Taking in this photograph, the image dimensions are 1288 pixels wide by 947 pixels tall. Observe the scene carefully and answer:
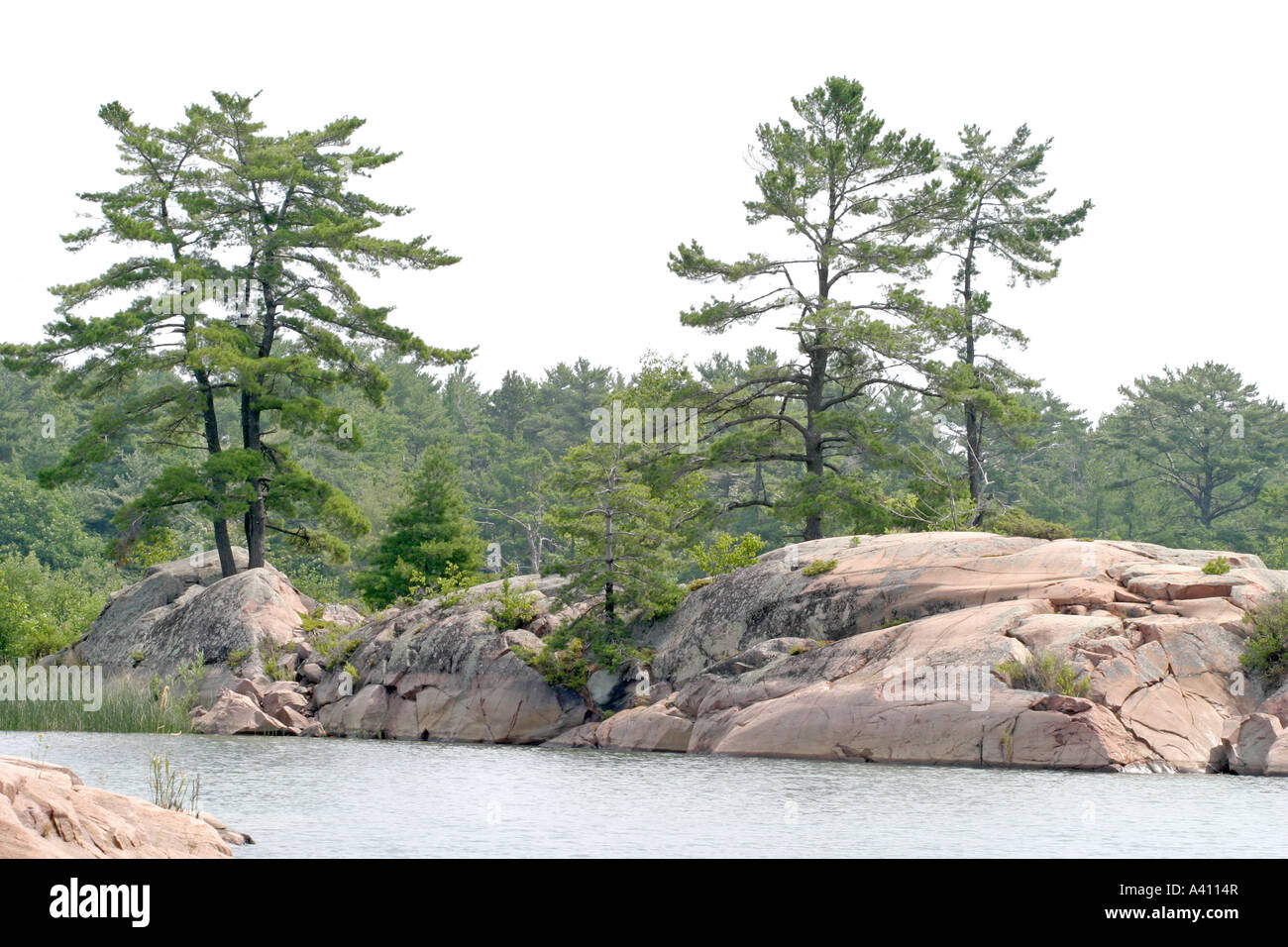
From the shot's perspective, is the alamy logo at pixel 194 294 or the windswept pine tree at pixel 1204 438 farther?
the windswept pine tree at pixel 1204 438

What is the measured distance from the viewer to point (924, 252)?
1499 inches

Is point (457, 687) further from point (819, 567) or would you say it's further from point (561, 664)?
point (819, 567)

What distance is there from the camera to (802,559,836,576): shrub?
30984mm

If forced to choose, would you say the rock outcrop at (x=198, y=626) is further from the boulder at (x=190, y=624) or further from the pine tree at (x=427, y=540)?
the pine tree at (x=427, y=540)

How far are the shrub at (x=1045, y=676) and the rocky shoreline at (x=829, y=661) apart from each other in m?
0.16

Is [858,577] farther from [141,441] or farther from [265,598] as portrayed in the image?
[141,441]

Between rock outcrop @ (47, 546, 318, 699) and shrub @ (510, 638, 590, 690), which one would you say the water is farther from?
rock outcrop @ (47, 546, 318, 699)

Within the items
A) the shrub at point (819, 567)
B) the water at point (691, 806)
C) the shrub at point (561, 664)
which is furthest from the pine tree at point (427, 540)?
the water at point (691, 806)

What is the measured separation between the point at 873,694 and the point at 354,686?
1488 cm

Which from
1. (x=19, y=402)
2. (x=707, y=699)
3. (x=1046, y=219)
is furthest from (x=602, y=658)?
(x=19, y=402)

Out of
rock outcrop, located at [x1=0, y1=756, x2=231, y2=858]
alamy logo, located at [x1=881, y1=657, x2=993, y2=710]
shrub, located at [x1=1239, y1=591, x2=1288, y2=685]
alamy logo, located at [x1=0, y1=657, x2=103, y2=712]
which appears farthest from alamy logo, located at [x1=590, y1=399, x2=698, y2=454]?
rock outcrop, located at [x1=0, y1=756, x2=231, y2=858]
